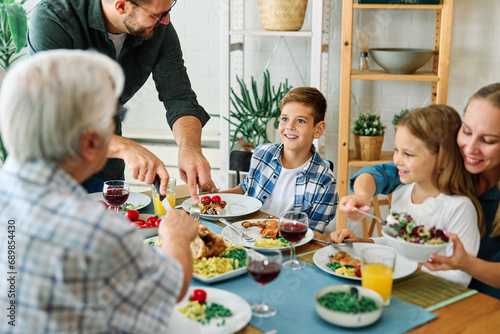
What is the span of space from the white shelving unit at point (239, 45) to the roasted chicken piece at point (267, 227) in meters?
1.72

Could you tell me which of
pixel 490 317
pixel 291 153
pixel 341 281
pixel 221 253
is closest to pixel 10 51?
pixel 291 153

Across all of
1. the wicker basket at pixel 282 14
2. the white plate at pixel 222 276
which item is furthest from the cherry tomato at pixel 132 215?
the wicker basket at pixel 282 14

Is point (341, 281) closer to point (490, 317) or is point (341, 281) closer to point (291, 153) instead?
point (490, 317)

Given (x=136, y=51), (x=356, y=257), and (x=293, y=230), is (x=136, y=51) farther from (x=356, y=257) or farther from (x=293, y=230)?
(x=356, y=257)

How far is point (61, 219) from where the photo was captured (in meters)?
0.81

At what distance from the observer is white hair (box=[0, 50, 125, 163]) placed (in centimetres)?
79

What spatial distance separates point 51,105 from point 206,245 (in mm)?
822

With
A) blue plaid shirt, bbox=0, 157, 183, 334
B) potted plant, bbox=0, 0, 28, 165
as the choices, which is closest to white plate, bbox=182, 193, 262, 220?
blue plaid shirt, bbox=0, 157, 183, 334

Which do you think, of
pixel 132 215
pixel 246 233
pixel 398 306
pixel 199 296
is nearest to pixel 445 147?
pixel 398 306

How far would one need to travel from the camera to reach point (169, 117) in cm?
244

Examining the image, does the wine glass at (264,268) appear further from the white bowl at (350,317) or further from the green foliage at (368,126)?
the green foliage at (368,126)

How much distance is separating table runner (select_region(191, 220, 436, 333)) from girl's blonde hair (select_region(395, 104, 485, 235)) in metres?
0.48

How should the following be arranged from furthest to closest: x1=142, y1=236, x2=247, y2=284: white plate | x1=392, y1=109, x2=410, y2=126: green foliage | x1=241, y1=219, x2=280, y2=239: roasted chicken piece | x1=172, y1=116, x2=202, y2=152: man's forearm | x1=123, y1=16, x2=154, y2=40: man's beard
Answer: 1. x1=392, y1=109, x2=410, y2=126: green foliage
2. x1=172, y1=116, x2=202, y2=152: man's forearm
3. x1=123, y1=16, x2=154, y2=40: man's beard
4. x1=241, y1=219, x2=280, y2=239: roasted chicken piece
5. x1=142, y1=236, x2=247, y2=284: white plate

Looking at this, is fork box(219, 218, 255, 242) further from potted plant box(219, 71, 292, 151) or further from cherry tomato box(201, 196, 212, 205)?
potted plant box(219, 71, 292, 151)
